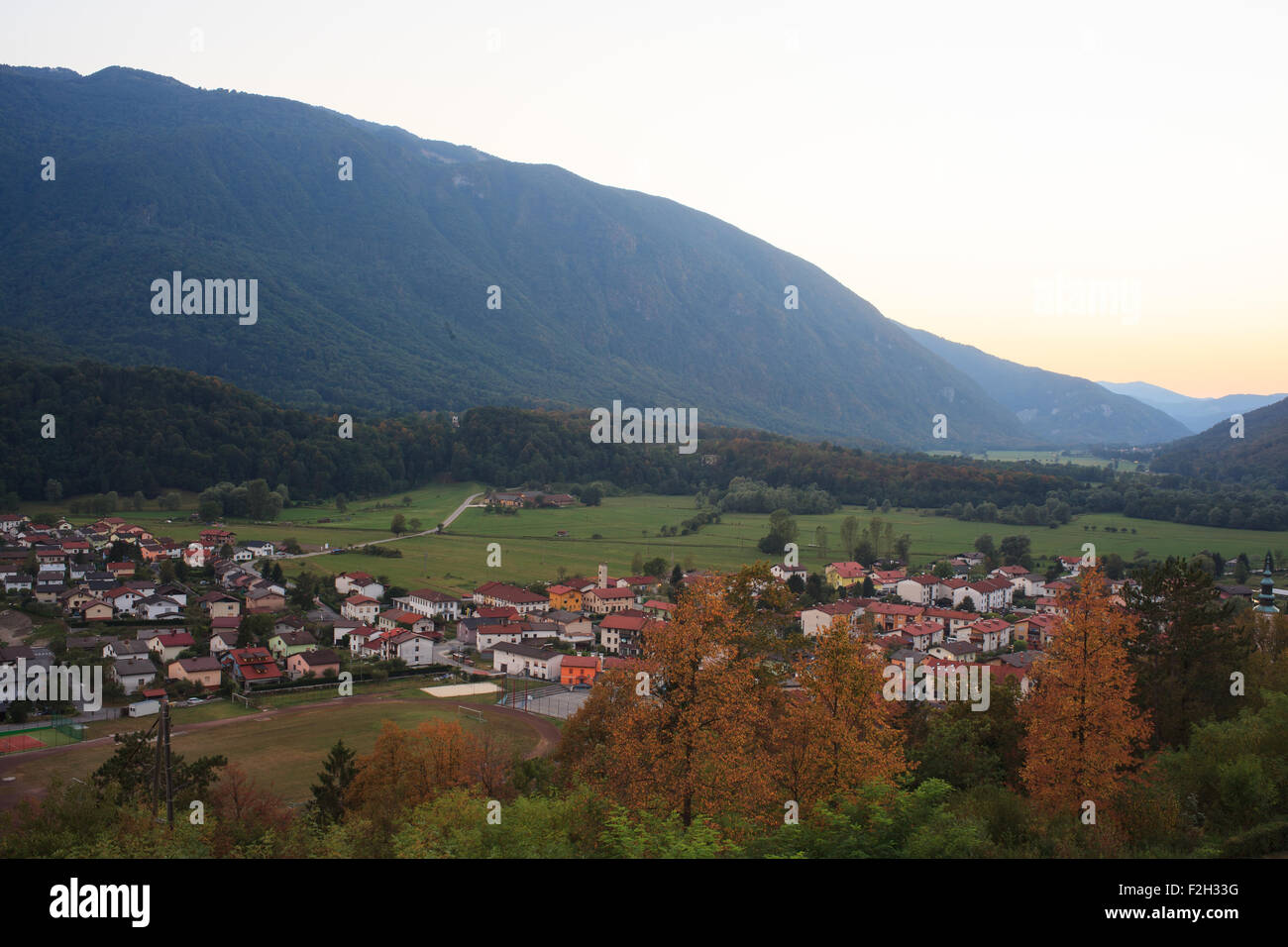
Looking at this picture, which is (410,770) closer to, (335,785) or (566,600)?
(335,785)

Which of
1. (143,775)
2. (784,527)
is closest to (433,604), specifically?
(143,775)

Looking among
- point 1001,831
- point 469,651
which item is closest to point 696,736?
point 1001,831

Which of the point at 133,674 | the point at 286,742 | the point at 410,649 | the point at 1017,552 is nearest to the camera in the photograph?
the point at 286,742

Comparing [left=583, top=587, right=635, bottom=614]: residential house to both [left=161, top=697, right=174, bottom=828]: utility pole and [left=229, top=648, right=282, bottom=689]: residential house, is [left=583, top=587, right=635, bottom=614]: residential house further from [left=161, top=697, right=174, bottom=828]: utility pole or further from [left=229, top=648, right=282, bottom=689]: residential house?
[left=161, top=697, right=174, bottom=828]: utility pole

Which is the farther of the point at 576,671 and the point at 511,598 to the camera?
the point at 511,598

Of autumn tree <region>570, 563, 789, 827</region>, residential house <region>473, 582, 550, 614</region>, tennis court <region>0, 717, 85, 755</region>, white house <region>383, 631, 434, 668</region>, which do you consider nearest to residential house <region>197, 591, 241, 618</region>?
white house <region>383, 631, 434, 668</region>
